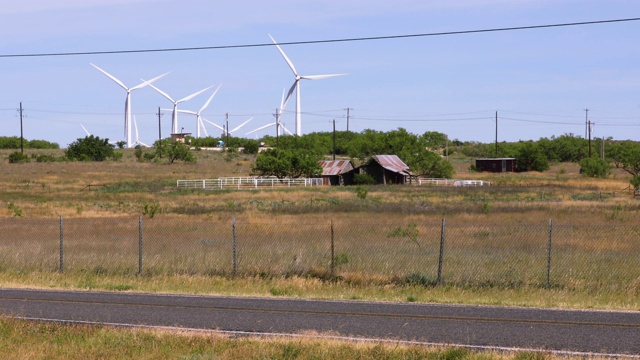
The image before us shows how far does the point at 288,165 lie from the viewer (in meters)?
96.1

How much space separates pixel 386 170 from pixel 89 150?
203 ft

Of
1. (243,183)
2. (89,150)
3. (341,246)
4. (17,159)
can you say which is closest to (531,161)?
(243,183)

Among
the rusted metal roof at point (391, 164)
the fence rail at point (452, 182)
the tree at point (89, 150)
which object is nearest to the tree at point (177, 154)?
the tree at point (89, 150)

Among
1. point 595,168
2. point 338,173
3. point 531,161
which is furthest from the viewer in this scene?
point 531,161

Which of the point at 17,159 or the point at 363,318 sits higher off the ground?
the point at 17,159

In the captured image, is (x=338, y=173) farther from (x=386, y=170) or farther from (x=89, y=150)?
(x=89, y=150)

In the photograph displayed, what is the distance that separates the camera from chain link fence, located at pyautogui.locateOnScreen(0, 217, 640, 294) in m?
21.5

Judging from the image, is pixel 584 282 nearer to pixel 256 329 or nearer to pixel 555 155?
pixel 256 329

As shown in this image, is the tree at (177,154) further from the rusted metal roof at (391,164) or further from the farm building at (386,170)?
Answer: the rusted metal roof at (391,164)

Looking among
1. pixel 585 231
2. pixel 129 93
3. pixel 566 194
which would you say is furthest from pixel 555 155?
pixel 585 231

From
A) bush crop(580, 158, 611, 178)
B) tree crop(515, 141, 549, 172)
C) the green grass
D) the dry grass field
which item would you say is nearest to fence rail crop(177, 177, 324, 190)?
the dry grass field

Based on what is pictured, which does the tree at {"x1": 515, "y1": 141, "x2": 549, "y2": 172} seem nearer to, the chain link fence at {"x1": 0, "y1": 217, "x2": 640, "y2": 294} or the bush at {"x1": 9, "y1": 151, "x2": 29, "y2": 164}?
the bush at {"x1": 9, "y1": 151, "x2": 29, "y2": 164}

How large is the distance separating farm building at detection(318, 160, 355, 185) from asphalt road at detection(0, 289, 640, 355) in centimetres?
7696

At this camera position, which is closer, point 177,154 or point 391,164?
point 391,164
